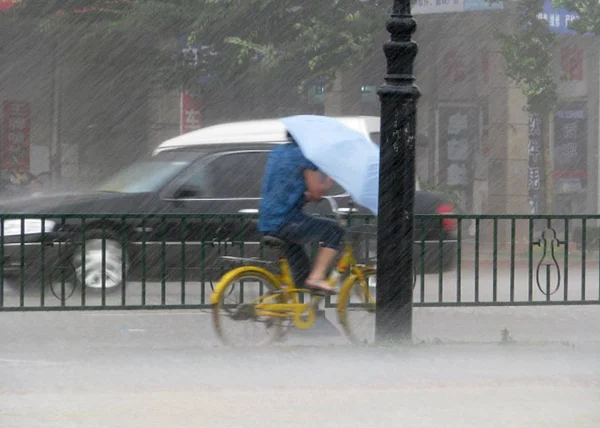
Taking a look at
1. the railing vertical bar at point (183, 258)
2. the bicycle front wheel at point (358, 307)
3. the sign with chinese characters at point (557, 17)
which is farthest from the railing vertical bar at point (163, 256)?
the sign with chinese characters at point (557, 17)

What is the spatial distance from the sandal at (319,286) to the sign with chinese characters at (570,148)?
68.0ft

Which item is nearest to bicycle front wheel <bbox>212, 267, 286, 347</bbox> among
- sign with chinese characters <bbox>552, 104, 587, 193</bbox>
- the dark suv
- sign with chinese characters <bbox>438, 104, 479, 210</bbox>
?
the dark suv

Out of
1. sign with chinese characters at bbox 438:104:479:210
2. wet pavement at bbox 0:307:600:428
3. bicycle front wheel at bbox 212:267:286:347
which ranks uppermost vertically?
sign with chinese characters at bbox 438:104:479:210

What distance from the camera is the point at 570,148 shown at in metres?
29.4

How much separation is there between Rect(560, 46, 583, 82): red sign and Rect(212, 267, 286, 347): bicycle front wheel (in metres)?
20.1

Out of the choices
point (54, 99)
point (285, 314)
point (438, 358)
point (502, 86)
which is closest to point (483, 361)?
point (438, 358)

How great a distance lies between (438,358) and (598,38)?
65.9ft

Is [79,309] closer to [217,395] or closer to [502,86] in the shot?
[217,395]

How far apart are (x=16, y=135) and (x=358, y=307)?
2374 centimetres

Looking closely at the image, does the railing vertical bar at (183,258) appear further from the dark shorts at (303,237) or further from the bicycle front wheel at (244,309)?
the dark shorts at (303,237)

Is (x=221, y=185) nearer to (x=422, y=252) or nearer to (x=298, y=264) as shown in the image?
(x=422, y=252)

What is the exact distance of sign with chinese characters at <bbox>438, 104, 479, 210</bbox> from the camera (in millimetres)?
27375

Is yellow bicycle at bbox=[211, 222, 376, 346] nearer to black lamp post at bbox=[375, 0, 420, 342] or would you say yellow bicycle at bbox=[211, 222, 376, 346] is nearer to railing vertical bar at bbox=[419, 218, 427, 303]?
black lamp post at bbox=[375, 0, 420, 342]

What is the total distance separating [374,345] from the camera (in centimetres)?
901
